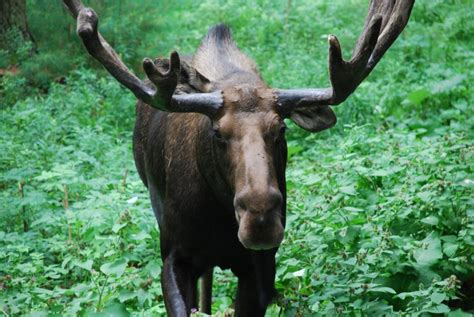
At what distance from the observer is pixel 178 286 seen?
5.78 meters

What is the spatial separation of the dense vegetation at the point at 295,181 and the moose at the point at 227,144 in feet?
1.26

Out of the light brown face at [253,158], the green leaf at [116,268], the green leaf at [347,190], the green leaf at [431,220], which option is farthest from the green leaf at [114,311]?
the green leaf at [431,220]

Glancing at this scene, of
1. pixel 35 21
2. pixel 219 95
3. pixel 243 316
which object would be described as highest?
pixel 35 21

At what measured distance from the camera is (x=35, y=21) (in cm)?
1293

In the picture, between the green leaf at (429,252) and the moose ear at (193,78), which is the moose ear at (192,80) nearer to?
the moose ear at (193,78)

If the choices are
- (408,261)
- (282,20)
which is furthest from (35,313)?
(282,20)

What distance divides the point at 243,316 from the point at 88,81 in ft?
22.6

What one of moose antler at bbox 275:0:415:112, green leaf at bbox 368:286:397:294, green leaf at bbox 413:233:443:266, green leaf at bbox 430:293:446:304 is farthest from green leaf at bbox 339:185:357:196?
green leaf at bbox 430:293:446:304

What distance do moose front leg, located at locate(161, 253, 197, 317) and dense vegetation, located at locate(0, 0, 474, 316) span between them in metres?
0.30

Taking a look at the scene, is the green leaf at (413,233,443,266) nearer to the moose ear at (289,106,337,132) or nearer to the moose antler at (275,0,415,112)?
the moose ear at (289,106,337,132)

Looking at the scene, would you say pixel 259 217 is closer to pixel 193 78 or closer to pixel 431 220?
pixel 193 78

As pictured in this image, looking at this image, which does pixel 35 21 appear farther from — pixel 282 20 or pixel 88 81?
pixel 282 20

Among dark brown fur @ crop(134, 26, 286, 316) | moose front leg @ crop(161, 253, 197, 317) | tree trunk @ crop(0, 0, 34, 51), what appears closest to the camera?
dark brown fur @ crop(134, 26, 286, 316)

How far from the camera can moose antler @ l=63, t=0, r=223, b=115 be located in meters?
5.28
